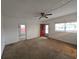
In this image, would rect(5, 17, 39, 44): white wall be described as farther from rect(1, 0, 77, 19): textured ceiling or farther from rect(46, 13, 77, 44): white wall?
rect(46, 13, 77, 44): white wall

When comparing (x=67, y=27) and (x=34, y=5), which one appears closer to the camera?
(x=34, y=5)

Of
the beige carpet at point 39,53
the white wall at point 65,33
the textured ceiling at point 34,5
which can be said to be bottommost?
the beige carpet at point 39,53

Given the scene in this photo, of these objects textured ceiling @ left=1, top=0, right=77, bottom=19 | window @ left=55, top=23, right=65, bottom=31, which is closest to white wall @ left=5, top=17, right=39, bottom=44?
textured ceiling @ left=1, top=0, right=77, bottom=19

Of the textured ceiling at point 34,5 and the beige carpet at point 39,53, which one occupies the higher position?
the textured ceiling at point 34,5

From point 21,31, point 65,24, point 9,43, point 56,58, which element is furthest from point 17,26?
point 56,58

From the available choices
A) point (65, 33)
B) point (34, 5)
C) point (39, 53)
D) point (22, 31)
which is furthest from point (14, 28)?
point (65, 33)

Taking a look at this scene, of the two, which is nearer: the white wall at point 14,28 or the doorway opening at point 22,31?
the white wall at point 14,28

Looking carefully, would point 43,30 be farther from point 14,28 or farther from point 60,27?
point 14,28

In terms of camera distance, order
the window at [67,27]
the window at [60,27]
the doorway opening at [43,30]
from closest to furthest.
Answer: the window at [67,27] → the window at [60,27] → the doorway opening at [43,30]

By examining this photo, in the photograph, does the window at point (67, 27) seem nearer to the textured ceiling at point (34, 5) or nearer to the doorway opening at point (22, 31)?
the textured ceiling at point (34, 5)

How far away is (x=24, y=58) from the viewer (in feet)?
14.5

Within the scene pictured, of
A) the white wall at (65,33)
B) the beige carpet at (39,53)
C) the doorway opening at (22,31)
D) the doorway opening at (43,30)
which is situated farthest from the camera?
the doorway opening at (43,30)

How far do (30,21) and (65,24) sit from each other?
4301 millimetres

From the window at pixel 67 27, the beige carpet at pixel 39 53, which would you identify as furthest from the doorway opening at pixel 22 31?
the window at pixel 67 27
